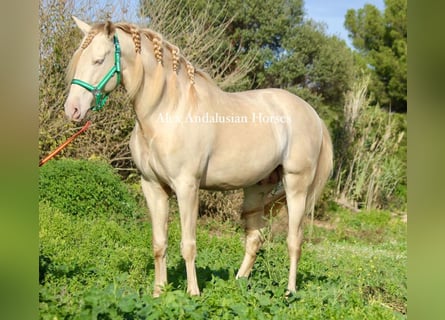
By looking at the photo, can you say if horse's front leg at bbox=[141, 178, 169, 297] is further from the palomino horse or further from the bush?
the bush

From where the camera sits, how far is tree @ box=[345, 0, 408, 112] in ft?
38.0

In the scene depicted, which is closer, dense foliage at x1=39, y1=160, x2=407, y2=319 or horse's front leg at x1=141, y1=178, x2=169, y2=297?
dense foliage at x1=39, y1=160, x2=407, y2=319

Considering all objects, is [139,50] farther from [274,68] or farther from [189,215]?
[274,68]

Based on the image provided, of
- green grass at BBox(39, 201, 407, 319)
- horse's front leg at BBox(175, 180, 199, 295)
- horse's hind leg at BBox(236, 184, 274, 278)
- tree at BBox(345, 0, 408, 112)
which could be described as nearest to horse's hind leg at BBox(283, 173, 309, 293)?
green grass at BBox(39, 201, 407, 319)

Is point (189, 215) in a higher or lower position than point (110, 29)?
lower

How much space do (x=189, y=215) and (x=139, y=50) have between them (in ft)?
3.59

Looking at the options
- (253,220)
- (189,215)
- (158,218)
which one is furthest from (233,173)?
(253,220)

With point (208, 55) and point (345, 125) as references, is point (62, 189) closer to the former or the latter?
point (208, 55)

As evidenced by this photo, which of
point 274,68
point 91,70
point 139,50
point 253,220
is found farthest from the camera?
point 274,68

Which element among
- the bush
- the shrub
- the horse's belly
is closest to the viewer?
the horse's belly

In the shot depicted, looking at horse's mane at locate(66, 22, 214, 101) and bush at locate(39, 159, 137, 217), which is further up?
horse's mane at locate(66, 22, 214, 101)

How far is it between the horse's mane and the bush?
3182mm

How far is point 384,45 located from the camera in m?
12.1

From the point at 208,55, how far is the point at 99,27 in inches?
208
